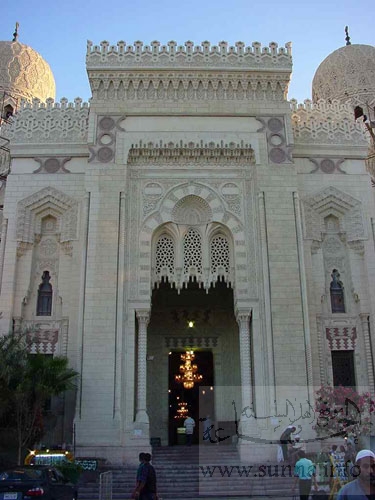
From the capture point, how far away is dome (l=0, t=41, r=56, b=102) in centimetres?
2522

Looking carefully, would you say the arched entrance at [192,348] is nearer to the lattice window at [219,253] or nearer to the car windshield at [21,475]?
the lattice window at [219,253]

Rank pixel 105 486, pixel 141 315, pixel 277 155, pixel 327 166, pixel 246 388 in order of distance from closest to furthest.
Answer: pixel 105 486 < pixel 246 388 < pixel 141 315 < pixel 277 155 < pixel 327 166

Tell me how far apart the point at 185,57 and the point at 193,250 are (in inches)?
245

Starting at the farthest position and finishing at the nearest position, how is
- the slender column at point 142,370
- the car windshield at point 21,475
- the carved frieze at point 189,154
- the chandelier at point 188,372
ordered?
the chandelier at point 188,372 → the carved frieze at point 189,154 → the slender column at point 142,370 → the car windshield at point 21,475

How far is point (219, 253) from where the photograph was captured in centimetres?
1698

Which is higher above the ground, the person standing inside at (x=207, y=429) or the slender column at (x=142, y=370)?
the slender column at (x=142, y=370)

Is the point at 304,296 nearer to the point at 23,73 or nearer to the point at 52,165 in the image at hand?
the point at 52,165

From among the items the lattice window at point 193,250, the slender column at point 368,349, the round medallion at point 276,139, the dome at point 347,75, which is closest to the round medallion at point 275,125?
the round medallion at point 276,139

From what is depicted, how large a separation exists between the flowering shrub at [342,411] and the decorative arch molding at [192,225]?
4.18 metres

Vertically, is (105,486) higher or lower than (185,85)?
lower

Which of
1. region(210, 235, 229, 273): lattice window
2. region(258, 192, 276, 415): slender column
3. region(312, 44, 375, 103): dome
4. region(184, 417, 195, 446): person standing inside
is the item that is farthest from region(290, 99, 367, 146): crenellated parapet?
region(184, 417, 195, 446): person standing inside

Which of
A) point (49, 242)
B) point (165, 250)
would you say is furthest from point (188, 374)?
point (49, 242)

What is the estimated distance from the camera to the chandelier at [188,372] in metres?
18.7

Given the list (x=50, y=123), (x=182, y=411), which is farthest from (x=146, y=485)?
(x=50, y=123)
